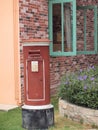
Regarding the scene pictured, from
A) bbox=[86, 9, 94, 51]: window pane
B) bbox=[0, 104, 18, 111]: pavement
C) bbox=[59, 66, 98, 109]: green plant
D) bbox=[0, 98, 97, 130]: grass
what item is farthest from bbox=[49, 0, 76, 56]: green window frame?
bbox=[0, 98, 97, 130]: grass

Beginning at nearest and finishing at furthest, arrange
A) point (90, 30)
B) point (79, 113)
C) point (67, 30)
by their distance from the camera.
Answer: point (79, 113) → point (67, 30) → point (90, 30)

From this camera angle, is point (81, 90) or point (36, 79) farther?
point (81, 90)

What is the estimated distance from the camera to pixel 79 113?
7.57 meters

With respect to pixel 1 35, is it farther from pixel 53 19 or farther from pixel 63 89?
pixel 63 89

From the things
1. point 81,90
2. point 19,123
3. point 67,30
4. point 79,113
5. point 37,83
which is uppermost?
point 67,30

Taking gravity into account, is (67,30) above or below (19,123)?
above

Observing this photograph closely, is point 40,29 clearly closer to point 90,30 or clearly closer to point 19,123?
point 90,30

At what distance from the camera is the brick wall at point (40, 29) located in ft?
31.2

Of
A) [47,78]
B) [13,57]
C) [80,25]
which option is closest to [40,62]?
[47,78]

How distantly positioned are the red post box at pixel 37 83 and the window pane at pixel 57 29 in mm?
3151

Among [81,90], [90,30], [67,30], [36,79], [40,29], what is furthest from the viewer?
[90,30]

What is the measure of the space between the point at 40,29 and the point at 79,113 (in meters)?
3.27

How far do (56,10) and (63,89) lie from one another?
2799 millimetres

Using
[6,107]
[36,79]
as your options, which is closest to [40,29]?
[6,107]
